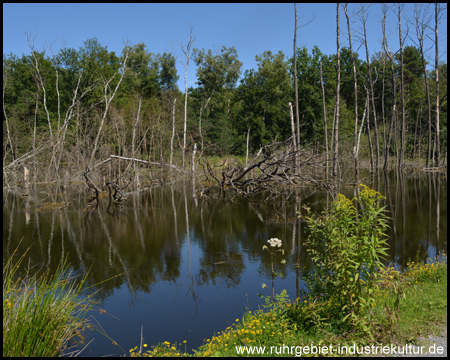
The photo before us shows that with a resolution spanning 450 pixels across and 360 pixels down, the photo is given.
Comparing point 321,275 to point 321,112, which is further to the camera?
point 321,112

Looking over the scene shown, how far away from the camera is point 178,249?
10.9 meters

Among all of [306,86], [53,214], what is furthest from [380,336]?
[306,86]

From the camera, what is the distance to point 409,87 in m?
51.1

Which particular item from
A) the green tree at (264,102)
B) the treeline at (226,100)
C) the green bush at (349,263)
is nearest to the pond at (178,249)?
the green bush at (349,263)

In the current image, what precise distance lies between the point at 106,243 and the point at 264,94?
38.2 metres

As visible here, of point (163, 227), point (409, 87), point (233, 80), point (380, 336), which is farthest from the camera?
point (233, 80)

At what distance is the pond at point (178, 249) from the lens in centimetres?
657

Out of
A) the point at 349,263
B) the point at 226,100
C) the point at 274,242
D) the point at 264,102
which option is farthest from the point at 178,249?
the point at 226,100

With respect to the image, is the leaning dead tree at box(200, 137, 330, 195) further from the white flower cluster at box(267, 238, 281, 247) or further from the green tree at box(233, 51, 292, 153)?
the green tree at box(233, 51, 292, 153)

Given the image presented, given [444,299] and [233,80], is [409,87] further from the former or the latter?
[444,299]

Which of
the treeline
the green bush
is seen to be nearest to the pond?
the green bush

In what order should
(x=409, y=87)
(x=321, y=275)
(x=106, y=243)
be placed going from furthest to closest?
1. (x=409, y=87)
2. (x=106, y=243)
3. (x=321, y=275)

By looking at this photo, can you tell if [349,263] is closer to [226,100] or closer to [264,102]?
[264,102]

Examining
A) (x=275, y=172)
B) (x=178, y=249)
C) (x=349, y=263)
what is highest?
(x=275, y=172)
